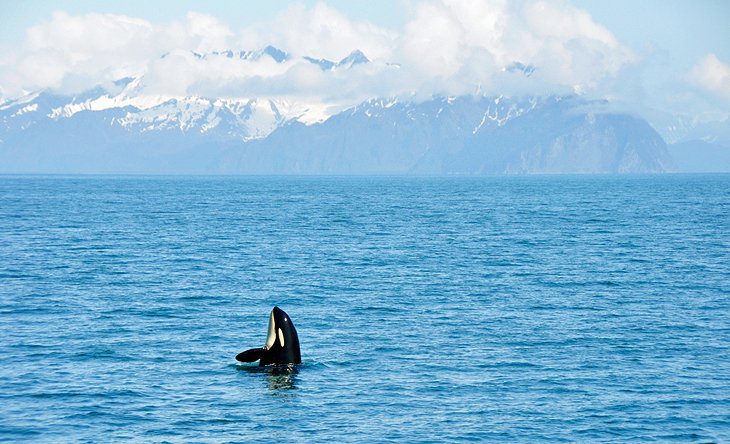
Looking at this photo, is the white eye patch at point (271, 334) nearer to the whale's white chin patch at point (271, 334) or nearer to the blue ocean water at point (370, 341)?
the whale's white chin patch at point (271, 334)

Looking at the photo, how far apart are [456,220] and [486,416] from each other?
97187mm

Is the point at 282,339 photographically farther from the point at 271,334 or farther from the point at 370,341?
the point at 370,341

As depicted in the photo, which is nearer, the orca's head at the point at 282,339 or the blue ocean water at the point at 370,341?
the blue ocean water at the point at 370,341

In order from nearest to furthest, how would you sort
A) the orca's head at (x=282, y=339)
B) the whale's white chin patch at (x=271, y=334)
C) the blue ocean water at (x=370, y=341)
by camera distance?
the blue ocean water at (x=370, y=341) < the orca's head at (x=282, y=339) < the whale's white chin patch at (x=271, y=334)

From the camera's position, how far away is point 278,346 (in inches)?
1554

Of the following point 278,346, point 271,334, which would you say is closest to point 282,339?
point 278,346

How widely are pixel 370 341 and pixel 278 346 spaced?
659 centimetres

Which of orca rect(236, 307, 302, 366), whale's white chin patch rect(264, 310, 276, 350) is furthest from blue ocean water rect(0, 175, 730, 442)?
whale's white chin patch rect(264, 310, 276, 350)

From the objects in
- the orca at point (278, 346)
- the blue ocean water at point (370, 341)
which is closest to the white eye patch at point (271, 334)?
the orca at point (278, 346)

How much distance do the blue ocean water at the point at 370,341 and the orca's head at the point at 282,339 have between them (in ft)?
2.83

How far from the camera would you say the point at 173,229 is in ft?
363

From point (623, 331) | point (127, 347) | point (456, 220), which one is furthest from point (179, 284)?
point (456, 220)

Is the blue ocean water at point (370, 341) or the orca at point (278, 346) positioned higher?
the orca at point (278, 346)

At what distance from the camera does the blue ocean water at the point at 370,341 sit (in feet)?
108
